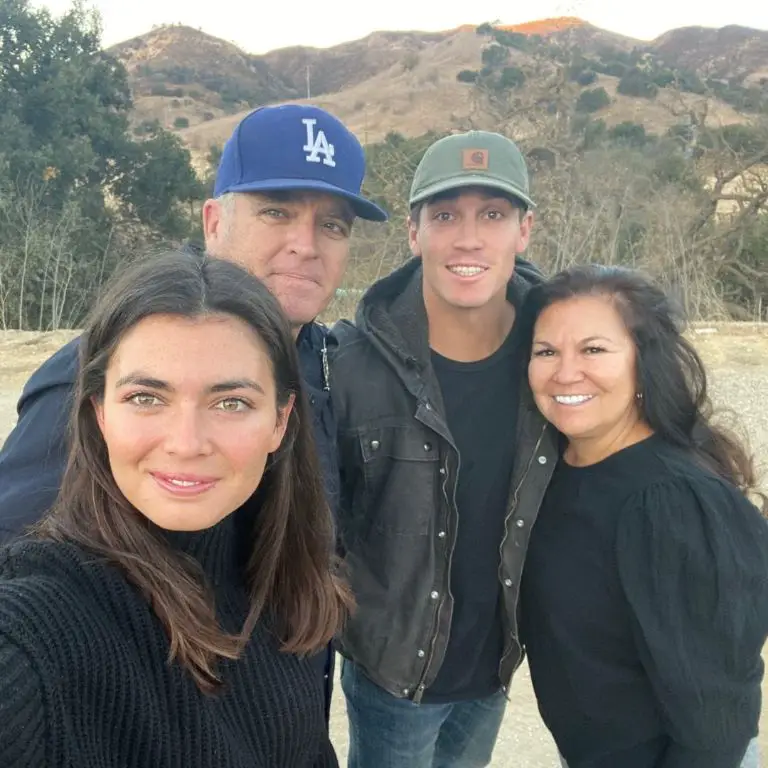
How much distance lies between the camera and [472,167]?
6.69 feet

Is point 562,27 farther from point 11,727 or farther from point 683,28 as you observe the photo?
point 683,28

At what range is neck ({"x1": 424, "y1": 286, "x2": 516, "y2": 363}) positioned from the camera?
205 cm

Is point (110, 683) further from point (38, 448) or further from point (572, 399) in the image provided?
point (572, 399)

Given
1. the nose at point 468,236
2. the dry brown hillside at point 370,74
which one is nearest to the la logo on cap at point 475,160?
the nose at point 468,236

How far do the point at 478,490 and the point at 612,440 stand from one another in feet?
1.30

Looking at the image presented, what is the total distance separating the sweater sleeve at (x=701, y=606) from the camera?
1.53m

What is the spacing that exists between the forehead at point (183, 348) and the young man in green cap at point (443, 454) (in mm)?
793

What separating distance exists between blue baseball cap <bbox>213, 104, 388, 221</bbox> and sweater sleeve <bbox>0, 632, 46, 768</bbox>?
1196 millimetres

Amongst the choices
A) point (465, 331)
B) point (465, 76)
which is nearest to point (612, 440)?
point (465, 331)

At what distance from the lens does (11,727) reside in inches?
36.7

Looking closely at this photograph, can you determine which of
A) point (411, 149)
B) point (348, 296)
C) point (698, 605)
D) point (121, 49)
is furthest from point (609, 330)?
point (121, 49)

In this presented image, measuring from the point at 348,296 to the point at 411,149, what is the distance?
9.34m

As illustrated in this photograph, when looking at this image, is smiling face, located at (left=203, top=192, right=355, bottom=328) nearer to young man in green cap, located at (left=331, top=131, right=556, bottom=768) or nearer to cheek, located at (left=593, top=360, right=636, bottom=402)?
young man in green cap, located at (left=331, top=131, right=556, bottom=768)

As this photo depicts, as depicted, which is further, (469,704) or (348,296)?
(348,296)
